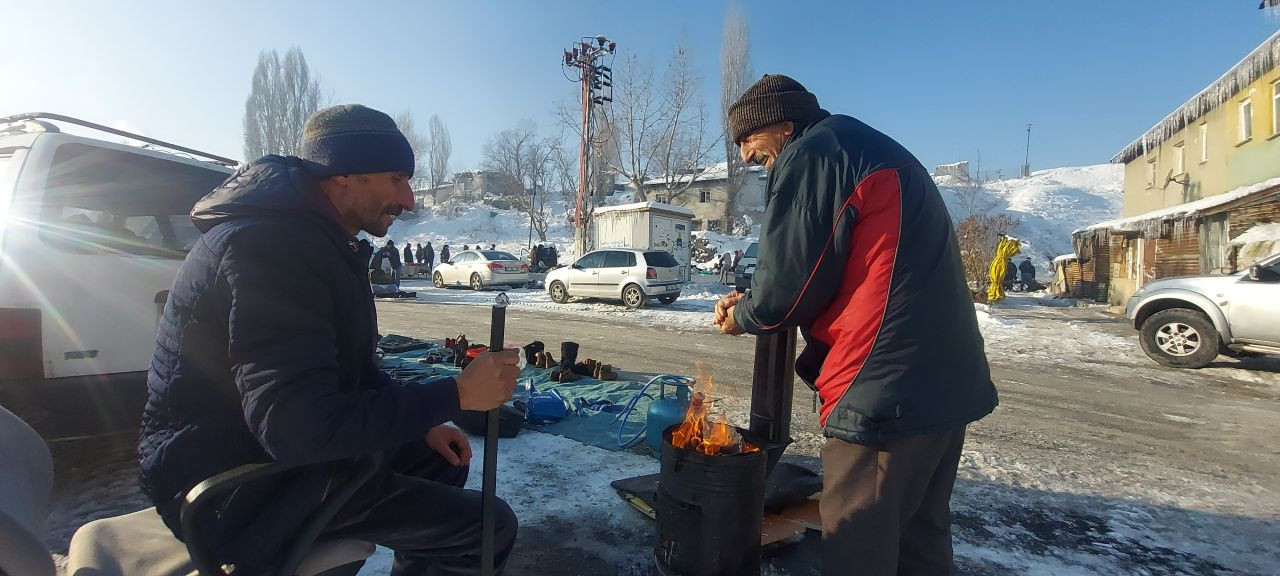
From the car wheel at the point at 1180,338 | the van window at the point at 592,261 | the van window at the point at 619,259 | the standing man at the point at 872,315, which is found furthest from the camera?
the van window at the point at 592,261

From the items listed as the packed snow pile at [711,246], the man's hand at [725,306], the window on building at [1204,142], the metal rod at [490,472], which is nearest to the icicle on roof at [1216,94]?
the window on building at [1204,142]

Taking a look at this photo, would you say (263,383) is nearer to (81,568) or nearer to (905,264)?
(81,568)

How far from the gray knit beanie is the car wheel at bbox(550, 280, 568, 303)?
1420 centimetres

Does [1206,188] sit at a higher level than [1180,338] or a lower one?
higher

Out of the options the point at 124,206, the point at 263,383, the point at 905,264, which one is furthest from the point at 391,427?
the point at 124,206

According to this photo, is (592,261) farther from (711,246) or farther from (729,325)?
(711,246)

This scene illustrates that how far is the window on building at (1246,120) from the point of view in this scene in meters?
14.4

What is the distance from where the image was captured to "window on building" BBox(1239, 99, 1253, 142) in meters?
14.4

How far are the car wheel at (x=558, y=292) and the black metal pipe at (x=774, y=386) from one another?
1350cm

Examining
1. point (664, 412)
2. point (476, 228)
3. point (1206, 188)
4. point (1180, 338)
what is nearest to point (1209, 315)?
point (1180, 338)

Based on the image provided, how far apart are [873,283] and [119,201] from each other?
4.60m

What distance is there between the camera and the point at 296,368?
1.42m

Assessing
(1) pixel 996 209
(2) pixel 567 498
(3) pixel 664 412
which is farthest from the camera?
(1) pixel 996 209

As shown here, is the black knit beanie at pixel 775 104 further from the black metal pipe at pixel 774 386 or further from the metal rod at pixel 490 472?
the metal rod at pixel 490 472
